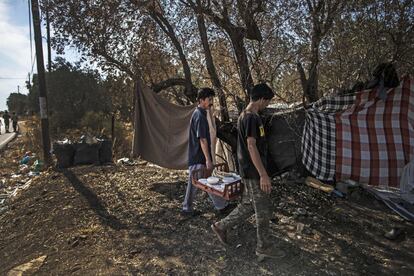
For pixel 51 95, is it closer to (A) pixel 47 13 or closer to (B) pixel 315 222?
(A) pixel 47 13

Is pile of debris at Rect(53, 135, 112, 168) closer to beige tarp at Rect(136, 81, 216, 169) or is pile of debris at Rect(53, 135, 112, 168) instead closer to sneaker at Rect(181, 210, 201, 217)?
beige tarp at Rect(136, 81, 216, 169)

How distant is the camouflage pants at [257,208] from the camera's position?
342 centimetres

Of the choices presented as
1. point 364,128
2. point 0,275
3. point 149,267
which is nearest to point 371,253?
point 364,128

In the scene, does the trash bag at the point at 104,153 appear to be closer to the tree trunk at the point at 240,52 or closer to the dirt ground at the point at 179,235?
the dirt ground at the point at 179,235

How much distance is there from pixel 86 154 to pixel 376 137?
717cm

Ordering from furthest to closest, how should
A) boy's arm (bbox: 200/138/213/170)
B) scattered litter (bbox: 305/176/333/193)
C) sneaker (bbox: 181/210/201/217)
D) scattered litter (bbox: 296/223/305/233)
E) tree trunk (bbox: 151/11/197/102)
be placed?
1. tree trunk (bbox: 151/11/197/102)
2. scattered litter (bbox: 305/176/333/193)
3. sneaker (bbox: 181/210/201/217)
4. boy's arm (bbox: 200/138/213/170)
5. scattered litter (bbox: 296/223/305/233)

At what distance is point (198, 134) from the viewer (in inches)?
176

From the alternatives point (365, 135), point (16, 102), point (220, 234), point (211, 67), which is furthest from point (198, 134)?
point (16, 102)

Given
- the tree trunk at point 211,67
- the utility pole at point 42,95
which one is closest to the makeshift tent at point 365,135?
the tree trunk at point 211,67

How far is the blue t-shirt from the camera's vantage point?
4465 mm

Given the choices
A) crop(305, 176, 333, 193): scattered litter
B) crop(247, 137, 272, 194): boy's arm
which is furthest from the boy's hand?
crop(305, 176, 333, 193): scattered litter

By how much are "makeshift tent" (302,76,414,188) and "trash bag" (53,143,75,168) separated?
22.4ft

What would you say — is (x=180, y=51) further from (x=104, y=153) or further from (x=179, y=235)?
(x=104, y=153)

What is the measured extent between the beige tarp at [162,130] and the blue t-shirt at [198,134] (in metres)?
1.70
